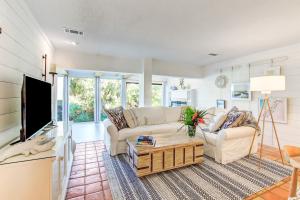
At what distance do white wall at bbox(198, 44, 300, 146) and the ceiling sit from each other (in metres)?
0.33

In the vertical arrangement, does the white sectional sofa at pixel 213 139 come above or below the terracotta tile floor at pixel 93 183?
above

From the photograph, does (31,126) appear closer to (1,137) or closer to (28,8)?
(1,137)

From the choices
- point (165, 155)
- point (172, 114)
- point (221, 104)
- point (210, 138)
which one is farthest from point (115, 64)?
point (221, 104)

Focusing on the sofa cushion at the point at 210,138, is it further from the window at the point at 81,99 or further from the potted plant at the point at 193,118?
the window at the point at 81,99

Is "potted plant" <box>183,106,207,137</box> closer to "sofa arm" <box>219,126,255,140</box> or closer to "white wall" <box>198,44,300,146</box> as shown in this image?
"sofa arm" <box>219,126,255,140</box>

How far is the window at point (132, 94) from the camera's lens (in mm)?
7141

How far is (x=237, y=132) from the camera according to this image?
2.90 m

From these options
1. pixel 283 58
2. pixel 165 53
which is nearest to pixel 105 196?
pixel 165 53

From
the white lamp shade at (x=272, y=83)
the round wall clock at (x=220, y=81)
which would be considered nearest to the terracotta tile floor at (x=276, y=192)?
the white lamp shade at (x=272, y=83)

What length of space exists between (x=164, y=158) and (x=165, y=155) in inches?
1.9

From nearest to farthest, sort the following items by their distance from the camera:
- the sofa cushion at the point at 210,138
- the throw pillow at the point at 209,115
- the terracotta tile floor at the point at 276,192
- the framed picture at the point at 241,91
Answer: the terracotta tile floor at the point at 276,192, the sofa cushion at the point at 210,138, the throw pillow at the point at 209,115, the framed picture at the point at 241,91

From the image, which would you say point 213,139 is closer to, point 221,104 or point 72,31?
point 221,104

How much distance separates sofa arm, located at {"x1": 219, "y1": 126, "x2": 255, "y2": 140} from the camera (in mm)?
2790

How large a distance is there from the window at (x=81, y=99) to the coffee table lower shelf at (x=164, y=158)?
467 cm
